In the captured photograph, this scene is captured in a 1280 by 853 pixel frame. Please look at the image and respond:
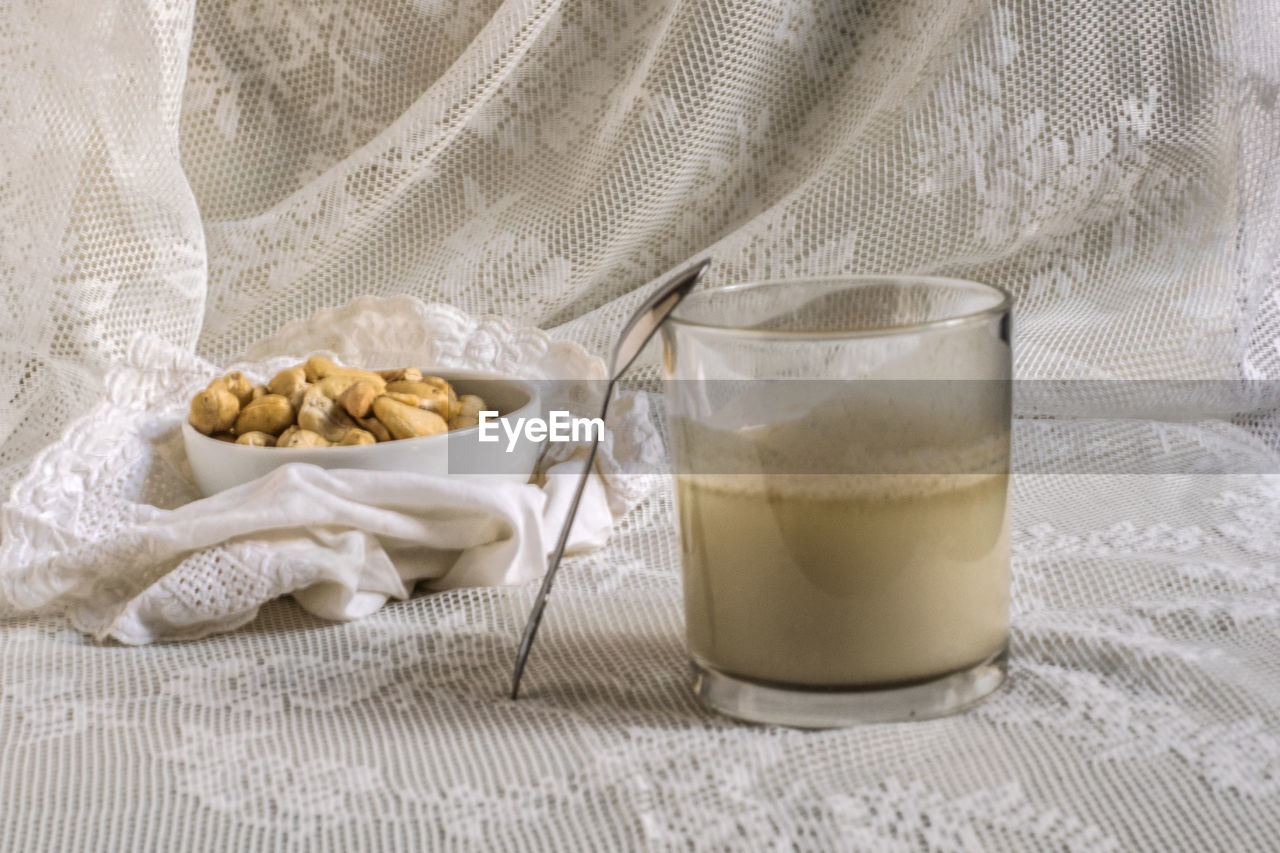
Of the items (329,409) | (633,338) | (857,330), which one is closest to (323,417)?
(329,409)

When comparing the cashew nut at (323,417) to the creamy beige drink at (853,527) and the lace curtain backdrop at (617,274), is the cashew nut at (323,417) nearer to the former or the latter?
the lace curtain backdrop at (617,274)

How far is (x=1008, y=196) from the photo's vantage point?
0.94 m

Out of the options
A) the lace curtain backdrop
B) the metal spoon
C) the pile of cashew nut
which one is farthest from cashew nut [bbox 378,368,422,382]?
the metal spoon

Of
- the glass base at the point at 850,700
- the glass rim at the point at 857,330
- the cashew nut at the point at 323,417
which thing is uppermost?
the glass rim at the point at 857,330

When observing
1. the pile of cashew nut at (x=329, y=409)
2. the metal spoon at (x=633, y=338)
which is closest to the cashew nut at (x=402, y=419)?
the pile of cashew nut at (x=329, y=409)

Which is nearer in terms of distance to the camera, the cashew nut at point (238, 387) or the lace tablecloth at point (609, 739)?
the lace tablecloth at point (609, 739)

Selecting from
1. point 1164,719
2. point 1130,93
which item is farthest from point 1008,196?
point 1164,719

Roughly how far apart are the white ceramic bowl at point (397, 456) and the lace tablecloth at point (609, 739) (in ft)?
0.22

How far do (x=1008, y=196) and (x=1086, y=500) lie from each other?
0.92 feet

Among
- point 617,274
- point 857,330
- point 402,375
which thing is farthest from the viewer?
point 617,274

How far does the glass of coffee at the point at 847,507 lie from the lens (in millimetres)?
458

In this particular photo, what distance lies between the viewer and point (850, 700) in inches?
18.7

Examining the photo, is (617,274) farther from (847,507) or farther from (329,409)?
(847,507)

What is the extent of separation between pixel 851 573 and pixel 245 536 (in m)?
0.30
